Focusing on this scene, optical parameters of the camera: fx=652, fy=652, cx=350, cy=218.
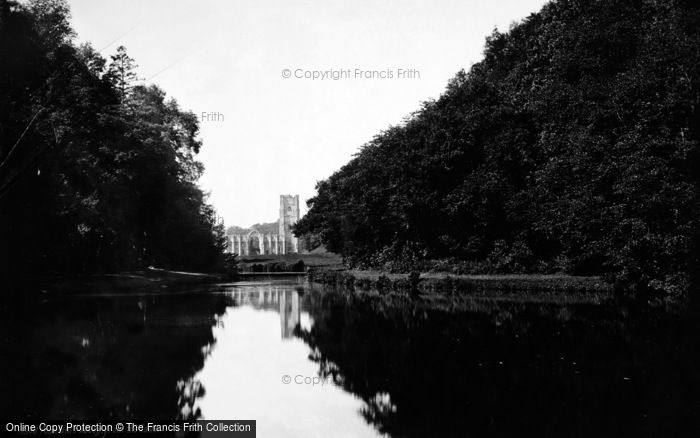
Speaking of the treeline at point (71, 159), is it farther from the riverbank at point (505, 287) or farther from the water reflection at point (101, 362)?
the riverbank at point (505, 287)

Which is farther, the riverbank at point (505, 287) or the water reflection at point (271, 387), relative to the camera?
the riverbank at point (505, 287)

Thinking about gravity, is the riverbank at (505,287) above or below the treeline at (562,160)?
below

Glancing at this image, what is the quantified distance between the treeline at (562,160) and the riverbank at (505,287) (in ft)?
5.27

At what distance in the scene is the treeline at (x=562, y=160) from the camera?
87.4 feet

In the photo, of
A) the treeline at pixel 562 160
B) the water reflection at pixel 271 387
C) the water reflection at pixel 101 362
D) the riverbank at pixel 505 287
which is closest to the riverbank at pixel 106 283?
the water reflection at pixel 101 362

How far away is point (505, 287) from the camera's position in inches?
1351

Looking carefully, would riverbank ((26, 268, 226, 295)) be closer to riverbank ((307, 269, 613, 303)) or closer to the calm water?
riverbank ((307, 269, 613, 303))

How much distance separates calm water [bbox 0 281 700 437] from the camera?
8000 mm

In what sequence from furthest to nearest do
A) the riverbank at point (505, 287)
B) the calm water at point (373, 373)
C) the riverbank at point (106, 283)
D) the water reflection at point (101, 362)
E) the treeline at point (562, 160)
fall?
the riverbank at point (106, 283) < the riverbank at point (505, 287) < the treeline at point (562, 160) < the water reflection at point (101, 362) < the calm water at point (373, 373)

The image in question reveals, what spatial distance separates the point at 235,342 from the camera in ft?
50.3

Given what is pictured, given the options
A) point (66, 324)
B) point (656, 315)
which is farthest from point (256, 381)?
point (656, 315)

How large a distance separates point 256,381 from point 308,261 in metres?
94.6

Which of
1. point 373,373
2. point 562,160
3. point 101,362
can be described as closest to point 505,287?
point 562,160

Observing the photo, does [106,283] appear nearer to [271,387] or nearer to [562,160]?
[562,160]
